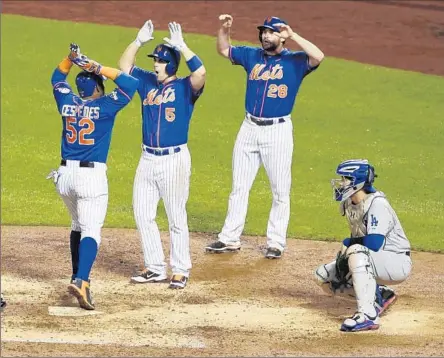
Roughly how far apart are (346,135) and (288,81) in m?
6.14

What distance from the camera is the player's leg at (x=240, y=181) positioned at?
34.9 feet

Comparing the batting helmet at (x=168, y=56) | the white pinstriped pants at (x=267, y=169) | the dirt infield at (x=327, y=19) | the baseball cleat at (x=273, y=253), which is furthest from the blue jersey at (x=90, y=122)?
the dirt infield at (x=327, y=19)

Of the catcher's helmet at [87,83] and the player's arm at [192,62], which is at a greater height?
the player's arm at [192,62]

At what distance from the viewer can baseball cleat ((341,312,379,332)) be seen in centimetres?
830

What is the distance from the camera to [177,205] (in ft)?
31.1

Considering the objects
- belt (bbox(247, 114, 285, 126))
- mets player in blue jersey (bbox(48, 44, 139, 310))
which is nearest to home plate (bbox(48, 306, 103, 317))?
mets player in blue jersey (bbox(48, 44, 139, 310))

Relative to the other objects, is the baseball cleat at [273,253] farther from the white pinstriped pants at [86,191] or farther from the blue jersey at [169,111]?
the white pinstriped pants at [86,191]

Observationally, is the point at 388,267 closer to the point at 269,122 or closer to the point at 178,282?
the point at 178,282

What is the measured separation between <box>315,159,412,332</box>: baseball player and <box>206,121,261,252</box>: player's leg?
77.9 inches

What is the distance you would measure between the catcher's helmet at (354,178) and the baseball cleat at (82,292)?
2036mm

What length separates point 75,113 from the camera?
348 inches

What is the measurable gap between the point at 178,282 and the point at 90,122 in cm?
157

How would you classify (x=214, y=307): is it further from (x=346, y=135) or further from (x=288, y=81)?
(x=346, y=135)

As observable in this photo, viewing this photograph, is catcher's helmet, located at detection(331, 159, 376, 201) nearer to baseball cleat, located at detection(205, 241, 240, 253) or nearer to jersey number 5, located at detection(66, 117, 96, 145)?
jersey number 5, located at detection(66, 117, 96, 145)
